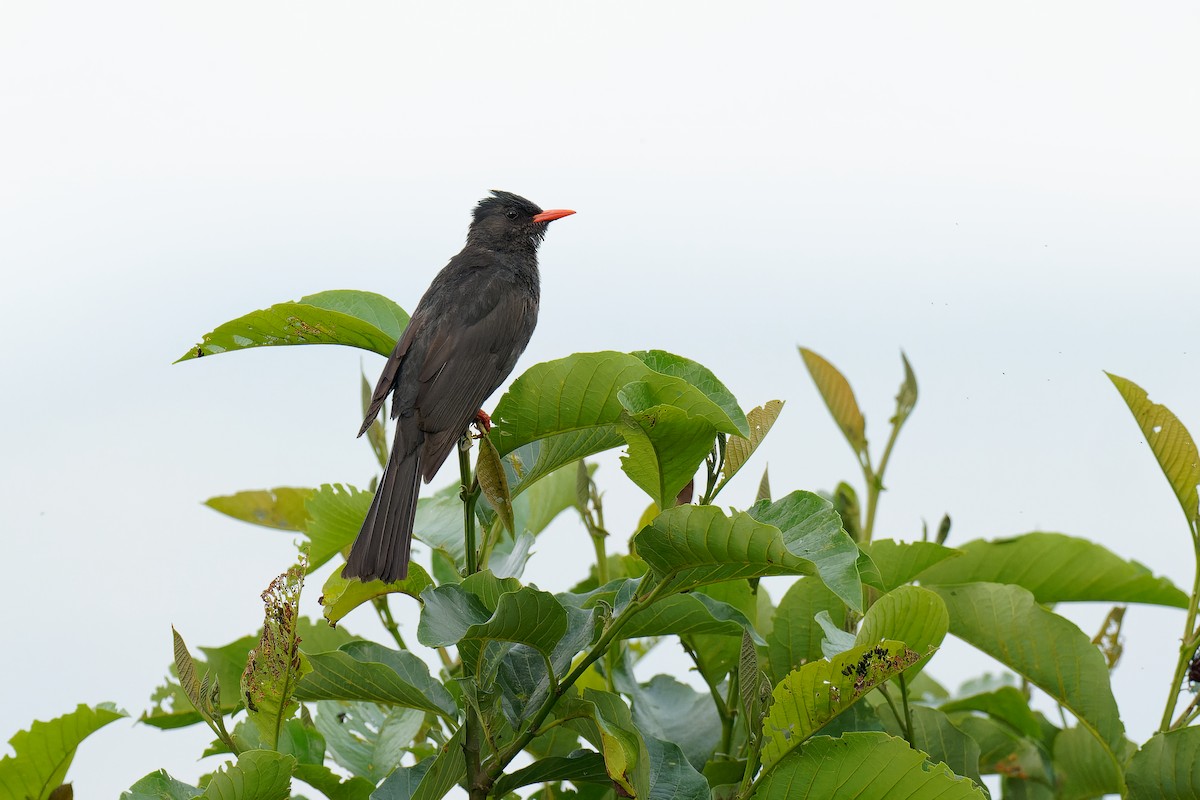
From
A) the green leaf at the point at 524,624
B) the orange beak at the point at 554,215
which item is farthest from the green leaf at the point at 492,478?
the orange beak at the point at 554,215

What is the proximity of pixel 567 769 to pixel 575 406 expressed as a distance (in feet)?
2.19

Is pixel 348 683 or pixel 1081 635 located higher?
pixel 1081 635

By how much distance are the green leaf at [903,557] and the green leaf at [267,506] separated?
5.35 ft

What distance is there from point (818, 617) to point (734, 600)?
1.61 ft

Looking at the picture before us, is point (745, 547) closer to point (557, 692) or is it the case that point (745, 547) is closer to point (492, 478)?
point (557, 692)

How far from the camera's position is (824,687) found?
1.90 m

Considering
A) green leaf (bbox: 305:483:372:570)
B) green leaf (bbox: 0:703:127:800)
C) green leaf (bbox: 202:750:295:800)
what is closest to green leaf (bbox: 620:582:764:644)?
green leaf (bbox: 202:750:295:800)

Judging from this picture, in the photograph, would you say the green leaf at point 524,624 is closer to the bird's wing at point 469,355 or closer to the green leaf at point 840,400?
the bird's wing at point 469,355

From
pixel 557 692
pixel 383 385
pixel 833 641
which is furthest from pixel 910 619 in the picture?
pixel 383 385

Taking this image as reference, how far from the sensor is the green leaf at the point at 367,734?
2471 millimetres

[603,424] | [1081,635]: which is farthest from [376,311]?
[1081,635]

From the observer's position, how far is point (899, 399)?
3.00 meters

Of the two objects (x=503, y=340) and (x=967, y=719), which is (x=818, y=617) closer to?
(x=967, y=719)

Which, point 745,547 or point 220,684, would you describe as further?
point 220,684
